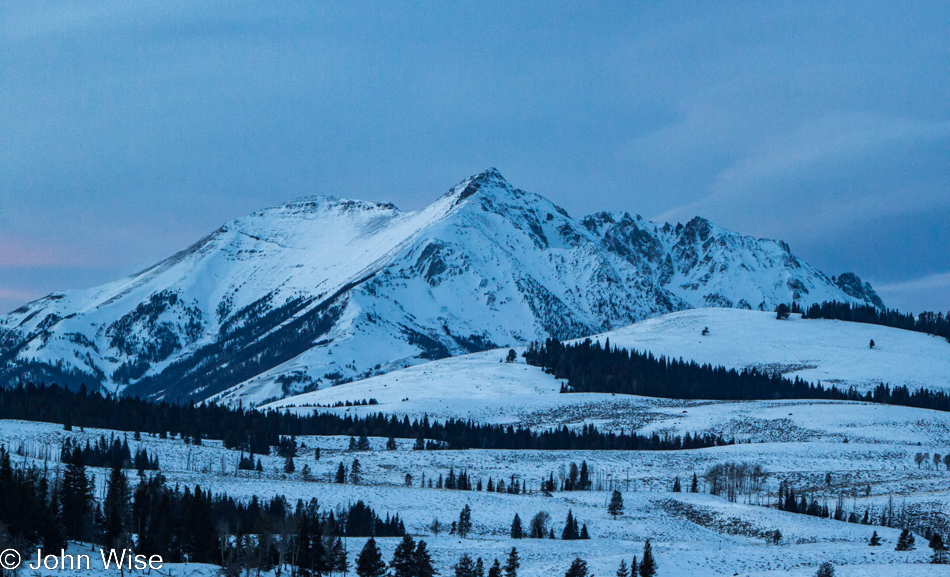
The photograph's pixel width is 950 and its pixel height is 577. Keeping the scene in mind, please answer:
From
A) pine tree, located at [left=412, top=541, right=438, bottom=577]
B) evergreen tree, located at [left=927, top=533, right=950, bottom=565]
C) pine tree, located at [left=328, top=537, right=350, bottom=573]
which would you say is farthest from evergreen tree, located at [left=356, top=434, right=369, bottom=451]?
evergreen tree, located at [left=927, top=533, right=950, bottom=565]

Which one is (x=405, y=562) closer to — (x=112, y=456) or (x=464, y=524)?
(x=464, y=524)

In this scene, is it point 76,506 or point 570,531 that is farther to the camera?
point 570,531

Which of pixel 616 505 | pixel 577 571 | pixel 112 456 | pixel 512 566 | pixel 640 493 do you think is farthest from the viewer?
pixel 112 456

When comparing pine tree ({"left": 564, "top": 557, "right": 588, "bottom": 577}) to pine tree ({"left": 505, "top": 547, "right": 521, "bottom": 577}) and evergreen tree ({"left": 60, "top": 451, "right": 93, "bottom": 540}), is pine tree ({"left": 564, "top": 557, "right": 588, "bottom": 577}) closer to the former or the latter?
pine tree ({"left": 505, "top": 547, "right": 521, "bottom": 577})

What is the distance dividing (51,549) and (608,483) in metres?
87.9

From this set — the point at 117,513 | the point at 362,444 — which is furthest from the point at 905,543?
the point at 362,444

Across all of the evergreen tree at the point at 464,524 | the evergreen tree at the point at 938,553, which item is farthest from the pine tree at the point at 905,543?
the evergreen tree at the point at 464,524

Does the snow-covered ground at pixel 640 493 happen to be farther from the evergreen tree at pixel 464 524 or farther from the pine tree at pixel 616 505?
the pine tree at pixel 616 505

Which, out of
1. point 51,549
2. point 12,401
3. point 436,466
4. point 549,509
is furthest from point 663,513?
point 12,401

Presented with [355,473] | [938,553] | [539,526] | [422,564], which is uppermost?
[355,473]
